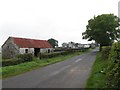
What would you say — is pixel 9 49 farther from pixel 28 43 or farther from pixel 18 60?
pixel 18 60

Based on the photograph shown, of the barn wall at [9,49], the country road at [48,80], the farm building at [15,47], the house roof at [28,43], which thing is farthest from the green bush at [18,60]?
the house roof at [28,43]

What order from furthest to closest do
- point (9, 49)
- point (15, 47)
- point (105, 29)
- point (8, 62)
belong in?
point (105, 29) → point (9, 49) → point (15, 47) → point (8, 62)

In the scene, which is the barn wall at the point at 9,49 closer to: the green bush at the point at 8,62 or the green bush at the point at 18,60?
the green bush at the point at 18,60

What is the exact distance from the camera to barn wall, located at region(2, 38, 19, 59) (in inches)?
2381

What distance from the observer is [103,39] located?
74.9 metres

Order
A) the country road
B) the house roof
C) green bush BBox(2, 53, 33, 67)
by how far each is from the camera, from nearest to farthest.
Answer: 1. the country road
2. green bush BBox(2, 53, 33, 67)
3. the house roof

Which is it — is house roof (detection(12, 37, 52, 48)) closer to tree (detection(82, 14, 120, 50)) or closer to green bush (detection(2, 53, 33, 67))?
tree (detection(82, 14, 120, 50))

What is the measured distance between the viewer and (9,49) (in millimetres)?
61156

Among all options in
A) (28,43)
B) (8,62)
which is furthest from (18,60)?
(28,43)

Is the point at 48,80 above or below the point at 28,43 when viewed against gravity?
below

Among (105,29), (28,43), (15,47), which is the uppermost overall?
(105,29)

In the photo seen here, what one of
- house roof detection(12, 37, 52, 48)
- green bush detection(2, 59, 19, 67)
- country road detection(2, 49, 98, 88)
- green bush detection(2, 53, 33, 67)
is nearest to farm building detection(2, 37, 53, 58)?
house roof detection(12, 37, 52, 48)

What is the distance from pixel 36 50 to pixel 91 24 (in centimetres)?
1992

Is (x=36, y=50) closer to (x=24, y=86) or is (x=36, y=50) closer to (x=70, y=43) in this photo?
(x=24, y=86)
